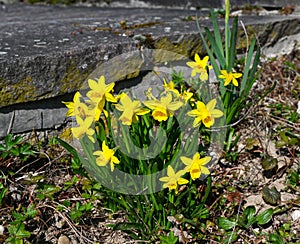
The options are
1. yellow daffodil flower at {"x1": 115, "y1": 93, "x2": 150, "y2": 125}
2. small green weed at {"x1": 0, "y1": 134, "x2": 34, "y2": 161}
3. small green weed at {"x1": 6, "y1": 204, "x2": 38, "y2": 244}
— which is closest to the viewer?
yellow daffodil flower at {"x1": 115, "y1": 93, "x2": 150, "y2": 125}

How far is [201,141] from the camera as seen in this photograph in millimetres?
1959

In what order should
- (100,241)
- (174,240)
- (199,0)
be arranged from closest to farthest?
(174,240) → (100,241) → (199,0)

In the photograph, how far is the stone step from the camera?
1.75 metres

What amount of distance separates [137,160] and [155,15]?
148 centimetres

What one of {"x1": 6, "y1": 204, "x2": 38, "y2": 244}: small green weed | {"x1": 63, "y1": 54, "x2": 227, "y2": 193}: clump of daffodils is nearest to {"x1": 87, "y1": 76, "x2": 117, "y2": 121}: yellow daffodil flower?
{"x1": 63, "y1": 54, "x2": 227, "y2": 193}: clump of daffodils

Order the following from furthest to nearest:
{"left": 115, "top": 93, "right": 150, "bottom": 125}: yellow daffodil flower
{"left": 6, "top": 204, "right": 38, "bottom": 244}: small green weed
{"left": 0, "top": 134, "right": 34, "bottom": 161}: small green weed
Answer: {"left": 0, "top": 134, "right": 34, "bottom": 161}: small green weed → {"left": 6, "top": 204, "right": 38, "bottom": 244}: small green weed → {"left": 115, "top": 93, "right": 150, "bottom": 125}: yellow daffodil flower

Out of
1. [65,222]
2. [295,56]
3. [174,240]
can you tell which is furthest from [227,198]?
[295,56]

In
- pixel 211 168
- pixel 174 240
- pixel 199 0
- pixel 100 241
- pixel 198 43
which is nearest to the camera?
pixel 174 240

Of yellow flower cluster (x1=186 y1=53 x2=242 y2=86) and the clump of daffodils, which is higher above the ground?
yellow flower cluster (x1=186 y1=53 x2=242 y2=86)

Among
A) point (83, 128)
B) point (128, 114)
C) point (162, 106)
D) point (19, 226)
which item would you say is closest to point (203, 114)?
point (162, 106)

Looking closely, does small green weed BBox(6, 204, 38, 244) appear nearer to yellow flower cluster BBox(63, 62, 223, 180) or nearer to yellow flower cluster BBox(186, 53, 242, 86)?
yellow flower cluster BBox(63, 62, 223, 180)

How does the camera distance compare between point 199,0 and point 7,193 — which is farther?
point 199,0

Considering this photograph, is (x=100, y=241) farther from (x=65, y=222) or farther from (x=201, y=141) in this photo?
(x=201, y=141)

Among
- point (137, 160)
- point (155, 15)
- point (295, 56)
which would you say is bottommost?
point (137, 160)
